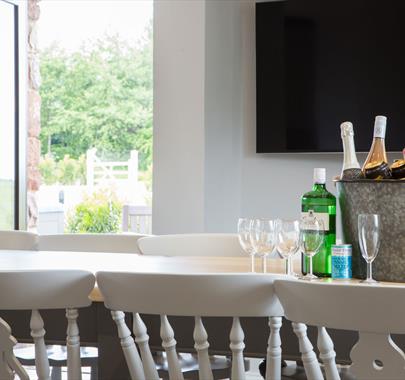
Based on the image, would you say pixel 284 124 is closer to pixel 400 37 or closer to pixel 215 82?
pixel 215 82

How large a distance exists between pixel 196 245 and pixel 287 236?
805 mm

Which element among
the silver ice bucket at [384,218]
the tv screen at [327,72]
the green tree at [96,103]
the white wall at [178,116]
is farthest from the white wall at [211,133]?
the green tree at [96,103]

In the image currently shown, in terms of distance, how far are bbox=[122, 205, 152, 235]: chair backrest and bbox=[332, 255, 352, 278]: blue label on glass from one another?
490cm

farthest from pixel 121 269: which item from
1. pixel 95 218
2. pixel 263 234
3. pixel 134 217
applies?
pixel 95 218

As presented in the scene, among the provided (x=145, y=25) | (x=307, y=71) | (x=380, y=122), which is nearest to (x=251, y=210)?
(x=307, y=71)

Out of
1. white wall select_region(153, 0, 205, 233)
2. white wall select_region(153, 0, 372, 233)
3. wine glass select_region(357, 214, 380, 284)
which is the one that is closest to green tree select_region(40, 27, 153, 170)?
white wall select_region(153, 0, 372, 233)

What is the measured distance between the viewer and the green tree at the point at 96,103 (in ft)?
47.7

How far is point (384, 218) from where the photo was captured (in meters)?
1.70

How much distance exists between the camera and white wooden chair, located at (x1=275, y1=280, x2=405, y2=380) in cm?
124

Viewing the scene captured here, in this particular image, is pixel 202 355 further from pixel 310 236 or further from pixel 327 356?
pixel 310 236

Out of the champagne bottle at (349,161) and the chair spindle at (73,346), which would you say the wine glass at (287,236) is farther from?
the chair spindle at (73,346)

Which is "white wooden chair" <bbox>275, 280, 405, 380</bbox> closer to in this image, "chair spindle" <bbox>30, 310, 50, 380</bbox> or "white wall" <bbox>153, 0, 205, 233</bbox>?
"chair spindle" <bbox>30, 310, 50, 380</bbox>

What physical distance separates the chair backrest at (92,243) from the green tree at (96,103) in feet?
39.1

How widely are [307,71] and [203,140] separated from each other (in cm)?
71
